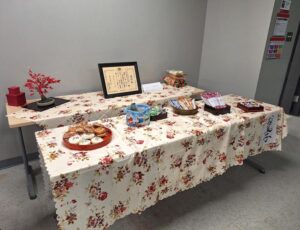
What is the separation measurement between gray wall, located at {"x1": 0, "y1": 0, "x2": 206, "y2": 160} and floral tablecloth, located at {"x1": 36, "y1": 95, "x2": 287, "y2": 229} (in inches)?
36.4

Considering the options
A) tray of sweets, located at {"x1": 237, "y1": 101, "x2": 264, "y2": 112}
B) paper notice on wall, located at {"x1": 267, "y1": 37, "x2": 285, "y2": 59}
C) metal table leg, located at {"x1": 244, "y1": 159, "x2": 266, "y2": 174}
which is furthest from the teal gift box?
paper notice on wall, located at {"x1": 267, "y1": 37, "x2": 285, "y2": 59}

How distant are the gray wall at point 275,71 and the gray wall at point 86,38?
97 centimetres

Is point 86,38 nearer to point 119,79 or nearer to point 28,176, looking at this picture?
point 119,79

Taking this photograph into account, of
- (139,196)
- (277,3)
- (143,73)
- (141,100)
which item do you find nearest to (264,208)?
(139,196)

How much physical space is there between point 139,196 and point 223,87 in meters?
2.12

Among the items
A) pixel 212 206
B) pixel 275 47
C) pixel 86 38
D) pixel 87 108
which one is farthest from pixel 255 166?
pixel 86 38

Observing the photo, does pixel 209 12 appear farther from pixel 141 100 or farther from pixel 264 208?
pixel 264 208

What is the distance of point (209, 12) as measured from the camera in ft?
9.31

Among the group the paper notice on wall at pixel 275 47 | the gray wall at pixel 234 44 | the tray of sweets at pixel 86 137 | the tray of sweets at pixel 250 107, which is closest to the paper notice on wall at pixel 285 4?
the gray wall at pixel 234 44

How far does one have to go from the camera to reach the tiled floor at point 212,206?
157 centimetres

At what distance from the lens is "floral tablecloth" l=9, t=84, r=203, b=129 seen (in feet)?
5.40

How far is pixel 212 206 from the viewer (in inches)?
68.9

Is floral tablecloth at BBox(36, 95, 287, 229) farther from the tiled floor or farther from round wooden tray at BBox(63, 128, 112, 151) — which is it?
the tiled floor

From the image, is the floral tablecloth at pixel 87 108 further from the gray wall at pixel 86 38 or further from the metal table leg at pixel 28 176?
the gray wall at pixel 86 38
